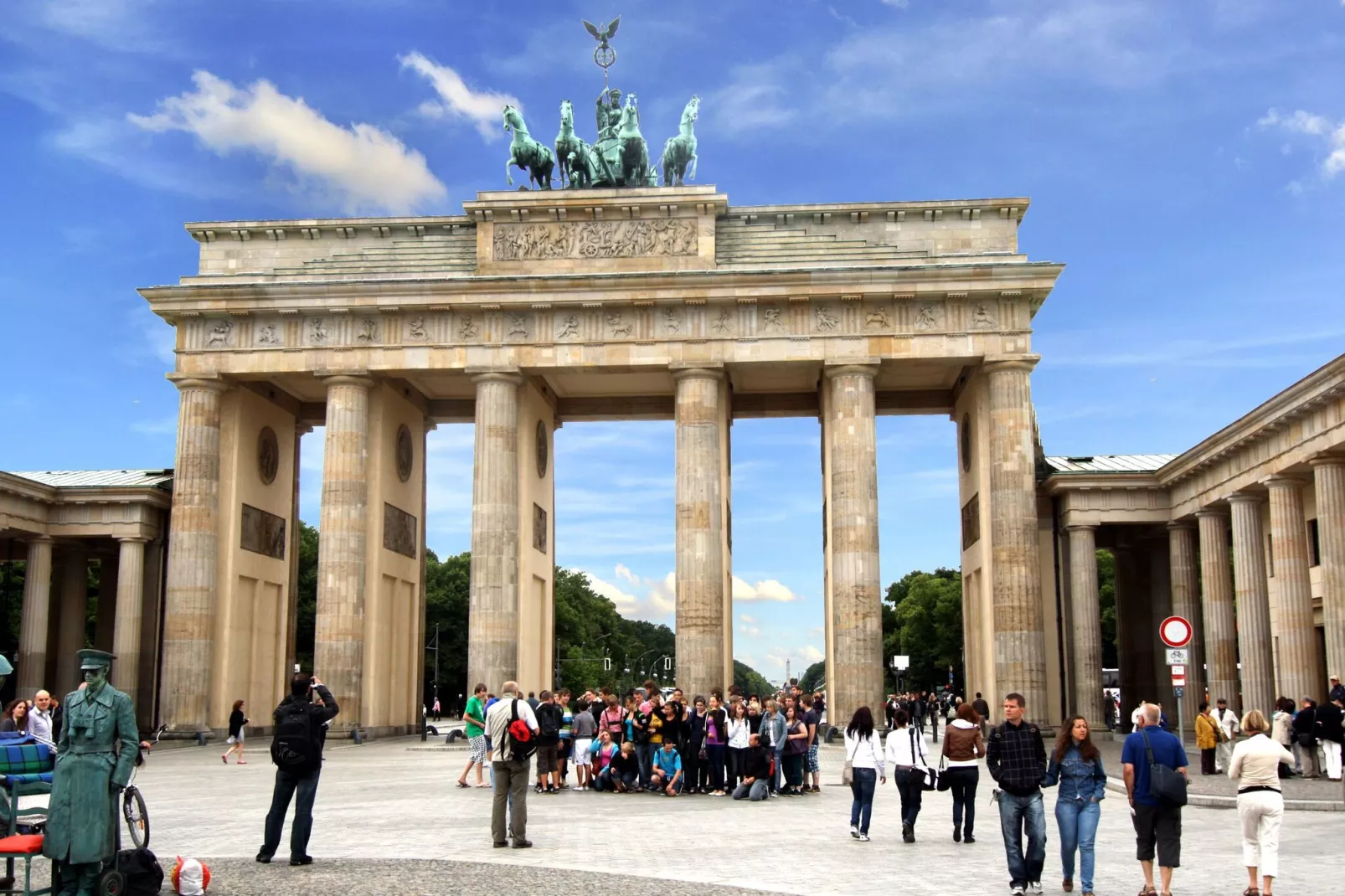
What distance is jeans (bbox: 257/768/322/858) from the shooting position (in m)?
14.9

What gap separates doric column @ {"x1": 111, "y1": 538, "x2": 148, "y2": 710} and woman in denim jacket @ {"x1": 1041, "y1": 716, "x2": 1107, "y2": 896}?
1596 inches

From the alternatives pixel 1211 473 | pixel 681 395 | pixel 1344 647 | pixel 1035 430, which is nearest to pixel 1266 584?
pixel 1211 473

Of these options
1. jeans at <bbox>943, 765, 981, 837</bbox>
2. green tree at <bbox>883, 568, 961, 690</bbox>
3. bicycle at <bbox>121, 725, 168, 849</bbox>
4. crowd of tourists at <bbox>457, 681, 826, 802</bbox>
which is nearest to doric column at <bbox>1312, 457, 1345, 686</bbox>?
crowd of tourists at <bbox>457, 681, 826, 802</bbox>

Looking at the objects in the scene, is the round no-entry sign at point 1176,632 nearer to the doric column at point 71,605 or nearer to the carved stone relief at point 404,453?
the carved stone relief at point 404,453

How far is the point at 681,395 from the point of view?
1809 inches

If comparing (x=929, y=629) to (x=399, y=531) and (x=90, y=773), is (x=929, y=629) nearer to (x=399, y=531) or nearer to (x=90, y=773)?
(x=399, y=531)

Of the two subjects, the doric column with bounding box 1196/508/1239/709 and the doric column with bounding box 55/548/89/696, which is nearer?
the doric column with bounding box 1196/508/1239/709

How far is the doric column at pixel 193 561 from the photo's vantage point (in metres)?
44.8

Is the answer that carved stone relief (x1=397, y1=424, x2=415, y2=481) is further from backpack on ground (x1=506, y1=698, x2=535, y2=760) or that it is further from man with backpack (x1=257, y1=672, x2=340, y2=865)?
man with backpack (x1=257, y1=672, x2=340, y2=865)

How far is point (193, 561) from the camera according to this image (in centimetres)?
4578

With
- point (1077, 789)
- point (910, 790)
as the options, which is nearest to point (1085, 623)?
point (910, 790)

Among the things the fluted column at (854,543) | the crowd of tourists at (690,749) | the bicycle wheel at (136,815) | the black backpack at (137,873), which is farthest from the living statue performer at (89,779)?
the fluted column at (854,543)

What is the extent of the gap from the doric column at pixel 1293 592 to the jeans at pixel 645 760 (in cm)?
1901

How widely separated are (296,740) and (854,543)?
102ft
